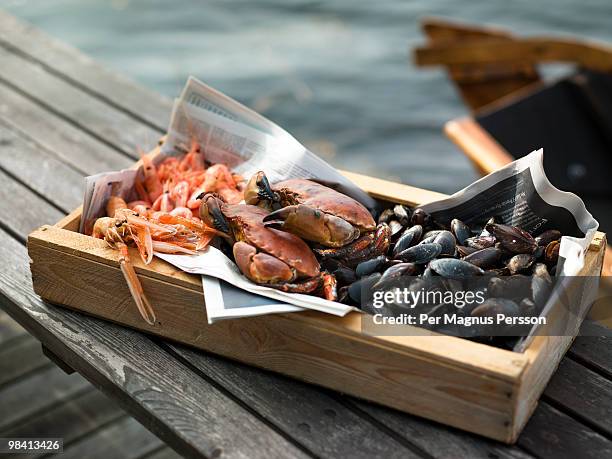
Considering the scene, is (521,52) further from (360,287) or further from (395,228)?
(360,287)

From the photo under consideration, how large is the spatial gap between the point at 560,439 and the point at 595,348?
0.87ft

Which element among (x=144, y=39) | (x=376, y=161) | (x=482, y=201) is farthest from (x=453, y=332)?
(x=144, y=39)

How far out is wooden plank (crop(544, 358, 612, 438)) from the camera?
4.67ft

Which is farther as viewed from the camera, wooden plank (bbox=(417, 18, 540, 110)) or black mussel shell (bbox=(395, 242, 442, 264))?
wooden plank (bbox=(417, 18, 540, 110))

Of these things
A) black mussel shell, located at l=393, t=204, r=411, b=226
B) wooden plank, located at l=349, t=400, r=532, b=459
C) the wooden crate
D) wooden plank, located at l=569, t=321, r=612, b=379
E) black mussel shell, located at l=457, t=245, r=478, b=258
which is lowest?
wooden plank, located at l=349, t=400, r=532, b=459

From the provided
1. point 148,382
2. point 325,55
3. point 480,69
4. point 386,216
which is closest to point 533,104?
point 480,69

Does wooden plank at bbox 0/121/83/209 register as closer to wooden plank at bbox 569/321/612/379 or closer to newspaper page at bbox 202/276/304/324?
newspaper page at bbox 202/276/304/324

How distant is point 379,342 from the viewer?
4.43 ft

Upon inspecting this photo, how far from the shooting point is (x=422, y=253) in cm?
151

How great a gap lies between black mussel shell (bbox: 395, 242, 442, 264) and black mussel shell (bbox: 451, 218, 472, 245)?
3.2 inches

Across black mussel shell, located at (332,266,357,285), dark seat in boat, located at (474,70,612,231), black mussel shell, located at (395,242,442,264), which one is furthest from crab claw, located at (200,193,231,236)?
dark seat in boat, located at (474,70,612,231)

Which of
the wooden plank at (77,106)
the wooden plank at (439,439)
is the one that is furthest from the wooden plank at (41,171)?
the wooden plank at (439,439)

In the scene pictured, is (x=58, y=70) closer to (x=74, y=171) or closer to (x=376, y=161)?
(x=74, y=171)

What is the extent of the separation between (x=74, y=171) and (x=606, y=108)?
1976mm
